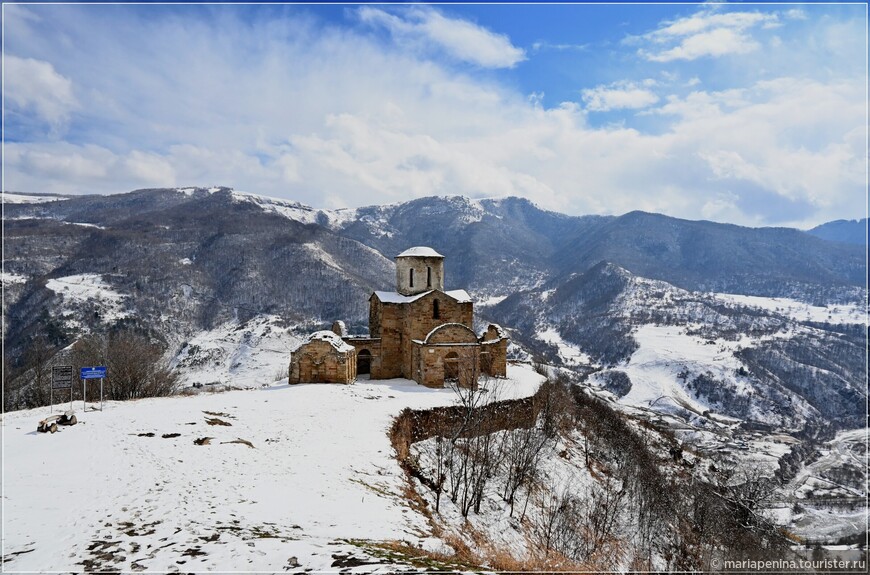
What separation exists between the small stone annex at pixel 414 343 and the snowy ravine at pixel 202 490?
636cm

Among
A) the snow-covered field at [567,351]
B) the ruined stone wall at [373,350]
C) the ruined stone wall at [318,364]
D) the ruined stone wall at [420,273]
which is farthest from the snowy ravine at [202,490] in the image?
the snow-covered field at [567,351]

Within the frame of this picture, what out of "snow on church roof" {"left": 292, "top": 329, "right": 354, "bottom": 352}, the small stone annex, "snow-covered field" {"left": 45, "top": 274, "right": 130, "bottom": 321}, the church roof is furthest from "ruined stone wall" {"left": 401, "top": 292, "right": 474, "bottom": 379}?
"snow-covered field" {"left": 45, "top": 274, "right": 130, "bottom": 321}

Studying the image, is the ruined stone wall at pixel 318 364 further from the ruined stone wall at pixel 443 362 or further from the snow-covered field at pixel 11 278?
the snow-covered field at pixel 11 278

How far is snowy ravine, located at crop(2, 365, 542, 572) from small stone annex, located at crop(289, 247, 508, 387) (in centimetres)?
636

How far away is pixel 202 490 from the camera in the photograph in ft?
38.8

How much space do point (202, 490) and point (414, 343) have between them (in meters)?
19.8

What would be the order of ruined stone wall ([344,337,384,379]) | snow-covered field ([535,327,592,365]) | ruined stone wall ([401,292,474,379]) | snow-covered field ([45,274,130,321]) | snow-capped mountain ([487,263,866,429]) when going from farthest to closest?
1. snow-covered field ([535,327,592,365])
2. snow-covered field ([45,274,130,321])
3. snow-capped mountain ([487,263,866,429])
4. ruined stone wall ([344,337,384,379])
5. ruined stone wall ([401,292,474,379])

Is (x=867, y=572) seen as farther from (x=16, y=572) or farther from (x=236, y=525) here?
(x=16, y=572)

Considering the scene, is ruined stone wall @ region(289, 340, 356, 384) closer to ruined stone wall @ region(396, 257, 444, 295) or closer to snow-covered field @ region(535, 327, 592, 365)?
ruined stone wall @ region(396, 257, 444, 295)

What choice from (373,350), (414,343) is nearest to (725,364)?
(414,343)

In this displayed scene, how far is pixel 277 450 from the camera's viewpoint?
628 inches

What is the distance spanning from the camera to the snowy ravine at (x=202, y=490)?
27.8ft

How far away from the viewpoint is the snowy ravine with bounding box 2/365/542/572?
8484 millimetres

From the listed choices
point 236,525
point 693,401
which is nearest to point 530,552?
point 236,525
